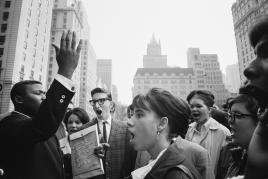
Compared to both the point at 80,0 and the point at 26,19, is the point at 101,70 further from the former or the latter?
the point at 26,19

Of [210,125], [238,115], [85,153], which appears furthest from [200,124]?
[85,153]

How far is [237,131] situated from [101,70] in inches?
7707

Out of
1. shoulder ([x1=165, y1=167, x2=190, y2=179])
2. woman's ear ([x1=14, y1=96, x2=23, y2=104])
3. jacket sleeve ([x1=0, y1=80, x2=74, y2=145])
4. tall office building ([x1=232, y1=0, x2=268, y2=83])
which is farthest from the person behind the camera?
tall office building ([x1=232, y1=0, x2=268, y2=83])

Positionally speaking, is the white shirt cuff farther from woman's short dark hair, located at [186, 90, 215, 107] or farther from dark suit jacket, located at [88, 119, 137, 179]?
woman's short dark hair, located at [186, 90, 215, 107]

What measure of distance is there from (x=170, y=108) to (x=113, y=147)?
6.98 ft

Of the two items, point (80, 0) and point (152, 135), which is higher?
point (80, 0)

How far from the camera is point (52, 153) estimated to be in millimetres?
2445

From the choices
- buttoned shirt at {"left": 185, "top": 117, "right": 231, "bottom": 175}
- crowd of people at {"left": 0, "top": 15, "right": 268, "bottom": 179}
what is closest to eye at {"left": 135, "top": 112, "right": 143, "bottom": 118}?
crowd of people at {"left": 0, "top": 15, "right": 268, "bottom": 179}

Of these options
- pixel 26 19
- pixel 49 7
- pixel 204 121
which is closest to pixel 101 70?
pixel 49 7

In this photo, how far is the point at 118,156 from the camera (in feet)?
11.9

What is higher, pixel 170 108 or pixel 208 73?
pixel 208 73

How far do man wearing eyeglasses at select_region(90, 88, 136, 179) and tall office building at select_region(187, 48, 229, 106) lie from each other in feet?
372

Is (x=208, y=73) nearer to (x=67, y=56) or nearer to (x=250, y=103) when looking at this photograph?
(x=250, y=103)

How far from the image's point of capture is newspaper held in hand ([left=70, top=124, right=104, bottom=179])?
294cm
